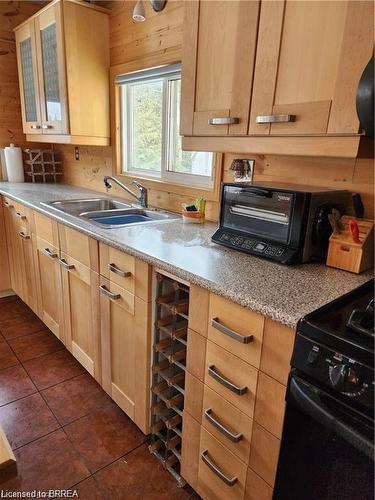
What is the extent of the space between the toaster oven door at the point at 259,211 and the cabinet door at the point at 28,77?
2.00 metres

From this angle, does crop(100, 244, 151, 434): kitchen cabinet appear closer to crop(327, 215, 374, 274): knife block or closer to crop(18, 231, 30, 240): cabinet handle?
crop(327, 215, 374, 274): knife block

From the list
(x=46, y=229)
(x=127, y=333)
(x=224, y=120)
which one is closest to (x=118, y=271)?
(x=127, y=333)

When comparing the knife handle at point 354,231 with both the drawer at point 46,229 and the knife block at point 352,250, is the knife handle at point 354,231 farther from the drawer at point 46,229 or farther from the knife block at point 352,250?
the drawer at point 46,229

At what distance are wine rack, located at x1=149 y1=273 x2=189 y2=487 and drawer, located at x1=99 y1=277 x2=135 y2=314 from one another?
0.14 m

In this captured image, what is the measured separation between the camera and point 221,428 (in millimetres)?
1096

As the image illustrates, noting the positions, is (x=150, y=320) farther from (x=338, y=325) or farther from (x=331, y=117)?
(x=331, y=117)

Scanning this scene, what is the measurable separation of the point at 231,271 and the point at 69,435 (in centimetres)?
116

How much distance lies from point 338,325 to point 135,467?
1.15 m

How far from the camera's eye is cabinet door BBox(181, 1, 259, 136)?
1.22 m

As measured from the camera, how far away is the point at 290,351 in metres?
0.88

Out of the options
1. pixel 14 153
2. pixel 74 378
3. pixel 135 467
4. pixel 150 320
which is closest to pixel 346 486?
pixel 150 320

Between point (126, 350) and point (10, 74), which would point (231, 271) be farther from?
point (10, 74)

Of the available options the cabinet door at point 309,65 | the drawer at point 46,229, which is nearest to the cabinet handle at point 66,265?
the drawer at point 46,229

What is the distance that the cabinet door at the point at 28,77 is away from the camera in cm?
257
